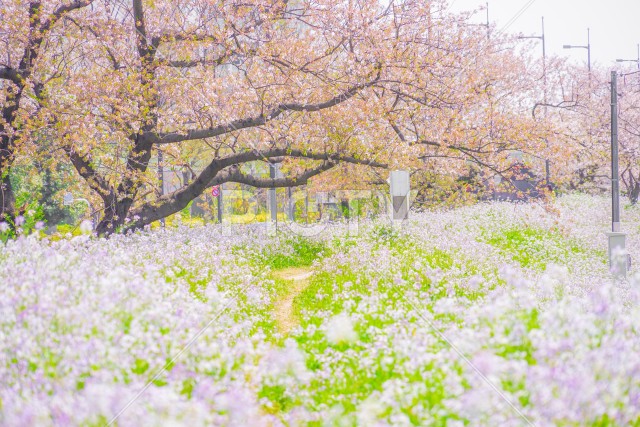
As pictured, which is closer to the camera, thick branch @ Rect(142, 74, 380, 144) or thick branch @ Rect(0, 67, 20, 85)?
thick branch @ Rect(0, 67, 20, 85)

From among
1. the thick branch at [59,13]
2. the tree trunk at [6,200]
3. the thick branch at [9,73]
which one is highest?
the thick branch at [59,13]

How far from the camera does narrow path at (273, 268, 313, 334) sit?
8641 millimetres

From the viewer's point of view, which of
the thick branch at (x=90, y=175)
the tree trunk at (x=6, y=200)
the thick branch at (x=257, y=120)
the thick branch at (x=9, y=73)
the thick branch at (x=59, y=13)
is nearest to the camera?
the thick branch at (x=59, y=13)

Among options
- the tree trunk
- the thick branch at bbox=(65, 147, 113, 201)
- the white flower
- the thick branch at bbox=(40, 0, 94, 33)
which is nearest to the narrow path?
the white flower

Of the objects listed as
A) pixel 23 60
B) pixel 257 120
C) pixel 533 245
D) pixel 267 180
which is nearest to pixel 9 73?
pixel 23 60

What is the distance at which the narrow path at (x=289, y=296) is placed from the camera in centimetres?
864

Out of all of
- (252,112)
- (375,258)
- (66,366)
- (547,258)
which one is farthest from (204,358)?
(547,258)

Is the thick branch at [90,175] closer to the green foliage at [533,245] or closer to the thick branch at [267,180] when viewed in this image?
the thick branch at [267,180]

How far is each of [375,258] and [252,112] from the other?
14.2 ft

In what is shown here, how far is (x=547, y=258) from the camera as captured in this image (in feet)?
46.6

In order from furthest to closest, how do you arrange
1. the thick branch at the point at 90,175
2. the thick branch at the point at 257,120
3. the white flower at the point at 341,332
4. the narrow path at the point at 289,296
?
the thick branch at the point at 90,175
the thick branch at the point at 257,120
the narrow path at the point at 289,296
the white flower at the point at 341,332

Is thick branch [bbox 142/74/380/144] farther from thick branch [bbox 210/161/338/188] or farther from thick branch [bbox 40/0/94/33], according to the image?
thick branch [bbox 40/0/94/33]

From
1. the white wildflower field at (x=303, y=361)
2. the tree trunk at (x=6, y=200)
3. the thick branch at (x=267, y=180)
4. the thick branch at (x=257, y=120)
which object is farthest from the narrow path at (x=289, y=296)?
the tree trunk at (x=6, y=200)

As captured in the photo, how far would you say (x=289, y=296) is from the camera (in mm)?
10914
